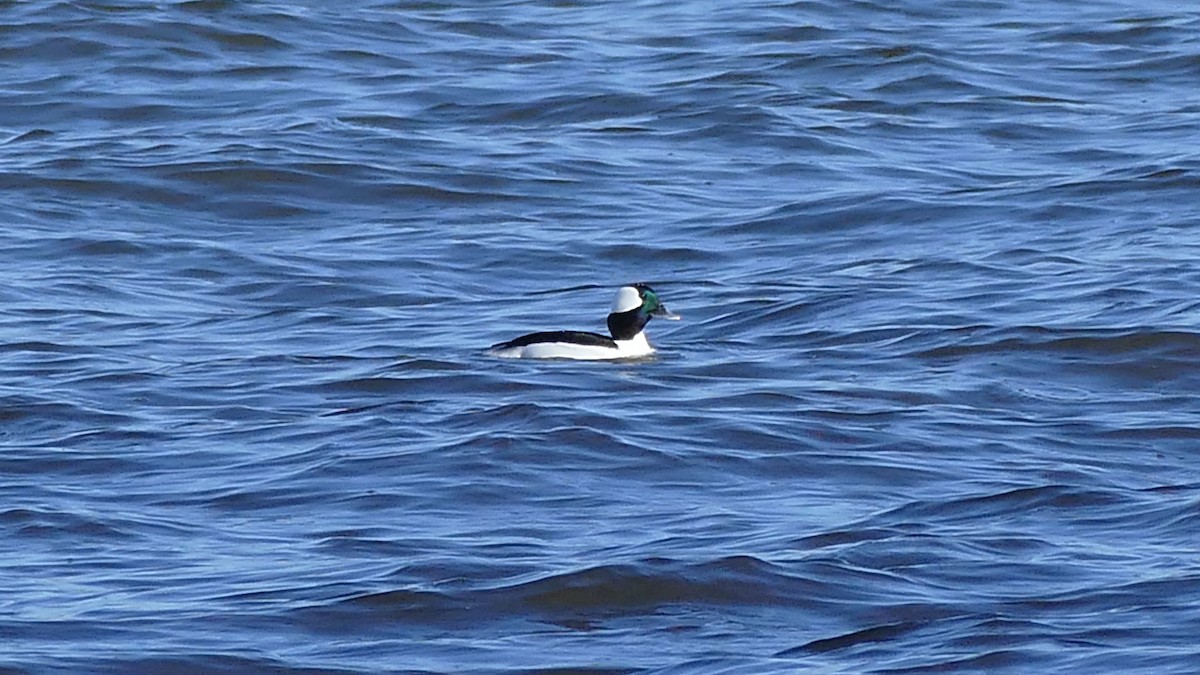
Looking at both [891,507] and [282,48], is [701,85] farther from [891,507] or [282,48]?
[891,507]

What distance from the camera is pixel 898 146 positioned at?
55.7 ft

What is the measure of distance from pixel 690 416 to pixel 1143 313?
277cm

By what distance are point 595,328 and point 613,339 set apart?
125 centimetres

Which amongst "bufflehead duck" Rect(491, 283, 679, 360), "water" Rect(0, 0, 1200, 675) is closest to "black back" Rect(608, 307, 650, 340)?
"bufflehead duck" Rect(491, 283, 679, 360)

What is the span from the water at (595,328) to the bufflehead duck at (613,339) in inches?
8.7

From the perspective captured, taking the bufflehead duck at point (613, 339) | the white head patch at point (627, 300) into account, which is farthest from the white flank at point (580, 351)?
the white head patch at point (627, 300)

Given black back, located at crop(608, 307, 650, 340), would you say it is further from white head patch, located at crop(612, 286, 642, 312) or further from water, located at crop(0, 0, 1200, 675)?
water, located at crop(0, 0, 1200, 675)

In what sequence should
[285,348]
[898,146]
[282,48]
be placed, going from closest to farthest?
[285,348] → [898,146] → [282,48]

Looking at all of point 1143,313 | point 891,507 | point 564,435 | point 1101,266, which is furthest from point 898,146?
point 891,507

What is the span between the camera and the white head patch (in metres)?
12.3

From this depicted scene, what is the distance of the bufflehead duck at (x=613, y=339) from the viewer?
1155 cm

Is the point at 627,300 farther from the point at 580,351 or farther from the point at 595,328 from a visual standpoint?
the point at 595,328

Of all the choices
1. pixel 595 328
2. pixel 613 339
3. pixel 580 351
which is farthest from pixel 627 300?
pixel 595 328

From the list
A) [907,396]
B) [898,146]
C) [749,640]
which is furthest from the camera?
[898,146]
